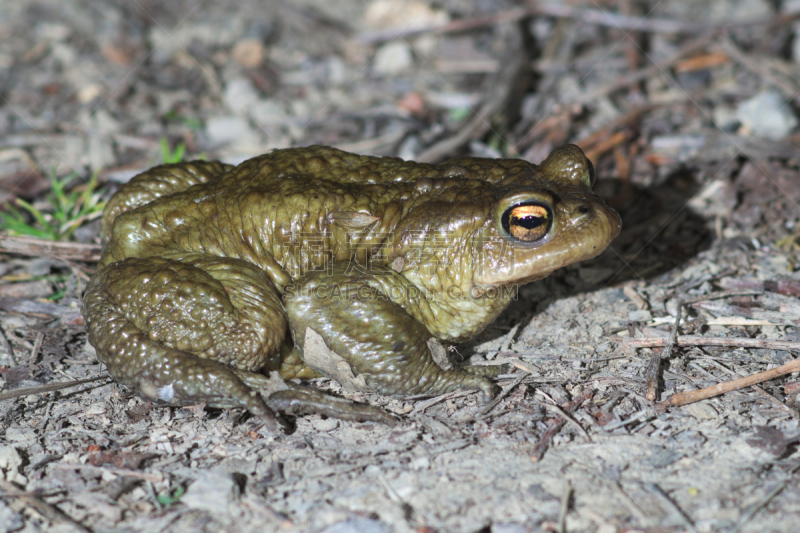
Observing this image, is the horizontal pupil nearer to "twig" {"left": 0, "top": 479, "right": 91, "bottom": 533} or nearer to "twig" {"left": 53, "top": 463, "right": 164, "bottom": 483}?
"twig" {"left": 53, "top": 463, "right": 164, "bottom": 483}

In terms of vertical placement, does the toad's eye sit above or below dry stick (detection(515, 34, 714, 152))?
below

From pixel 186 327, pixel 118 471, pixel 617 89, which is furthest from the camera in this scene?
pixel 617 89

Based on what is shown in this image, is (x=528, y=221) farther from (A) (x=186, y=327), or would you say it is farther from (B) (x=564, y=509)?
(A) (x=186, y=327)

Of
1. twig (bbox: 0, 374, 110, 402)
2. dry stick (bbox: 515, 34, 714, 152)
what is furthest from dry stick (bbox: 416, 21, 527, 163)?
twig (bbox: 0, 374, 110, 402)

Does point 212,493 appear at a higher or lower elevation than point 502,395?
lower

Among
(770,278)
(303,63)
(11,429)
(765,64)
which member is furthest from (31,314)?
(765,64)

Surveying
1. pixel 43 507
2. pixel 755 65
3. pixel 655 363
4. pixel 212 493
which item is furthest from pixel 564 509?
pixel 755 65
